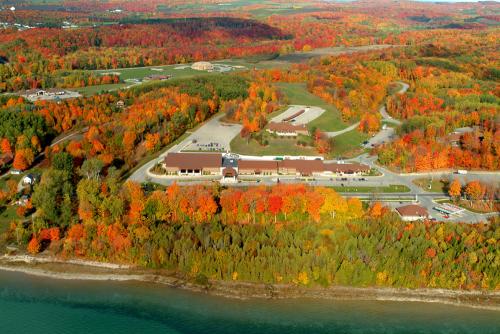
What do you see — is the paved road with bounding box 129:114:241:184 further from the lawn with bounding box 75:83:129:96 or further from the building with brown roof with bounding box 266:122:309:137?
the lawn with bounding box 75:83:129:96

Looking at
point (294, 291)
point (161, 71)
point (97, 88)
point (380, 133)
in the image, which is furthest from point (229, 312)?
point (161, 71)

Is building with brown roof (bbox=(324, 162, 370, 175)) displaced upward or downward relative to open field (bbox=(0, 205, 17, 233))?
upward

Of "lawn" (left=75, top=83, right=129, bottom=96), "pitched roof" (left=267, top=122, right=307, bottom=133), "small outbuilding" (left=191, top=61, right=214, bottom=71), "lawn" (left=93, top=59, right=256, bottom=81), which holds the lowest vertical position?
"pitched roof" (left=267, top=122, right=307, bottom=133)

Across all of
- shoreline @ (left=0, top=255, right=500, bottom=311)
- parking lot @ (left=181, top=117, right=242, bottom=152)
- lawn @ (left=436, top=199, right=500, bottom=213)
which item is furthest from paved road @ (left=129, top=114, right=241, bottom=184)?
lawn @ (left=436, top=199, right=500, bottom=213)

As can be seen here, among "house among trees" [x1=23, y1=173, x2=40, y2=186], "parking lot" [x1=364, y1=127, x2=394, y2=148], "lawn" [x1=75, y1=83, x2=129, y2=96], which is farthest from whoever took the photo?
"lawn" [x1=75, y1=83, x2=129, y2=96]

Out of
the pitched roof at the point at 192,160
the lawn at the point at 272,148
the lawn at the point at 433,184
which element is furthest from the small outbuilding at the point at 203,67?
the lawn at the point at 433,184

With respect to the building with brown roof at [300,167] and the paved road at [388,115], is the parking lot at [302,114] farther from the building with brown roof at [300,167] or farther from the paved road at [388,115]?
the building with brown roof at [300,167]
